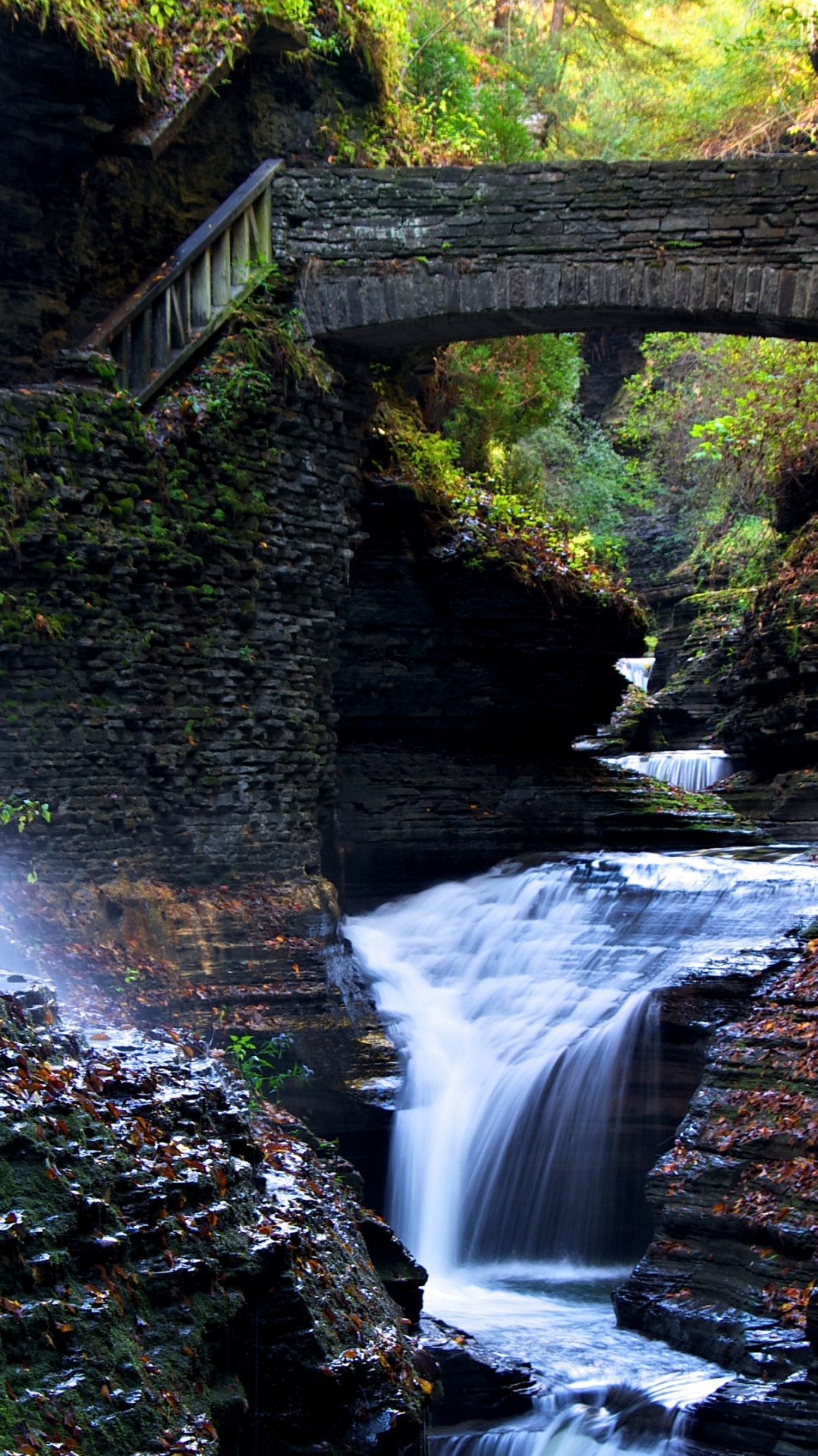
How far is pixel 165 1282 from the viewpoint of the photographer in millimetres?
Result: 3684

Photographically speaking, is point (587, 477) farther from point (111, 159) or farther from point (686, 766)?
point (111, 159)

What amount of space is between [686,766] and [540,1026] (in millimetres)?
8174

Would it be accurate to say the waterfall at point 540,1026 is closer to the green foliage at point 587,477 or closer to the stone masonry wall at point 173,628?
the stone masonry wall at point 173,628

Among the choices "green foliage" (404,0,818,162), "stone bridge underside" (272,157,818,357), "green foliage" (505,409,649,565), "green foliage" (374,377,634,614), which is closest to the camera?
"stone bridge underside" (272,157,818,357)

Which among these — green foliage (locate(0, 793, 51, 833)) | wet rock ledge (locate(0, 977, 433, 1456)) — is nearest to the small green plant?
green foliage (locate(0, 793, 51, 833))

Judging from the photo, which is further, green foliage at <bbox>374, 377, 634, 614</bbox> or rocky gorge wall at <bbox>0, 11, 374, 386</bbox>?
green foliage at <bbox>374, 377, 634, 614</bbox>

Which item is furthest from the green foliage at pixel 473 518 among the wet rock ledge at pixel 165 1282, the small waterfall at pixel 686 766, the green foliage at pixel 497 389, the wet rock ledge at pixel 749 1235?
the wet rock ledge at pixel 165 1282

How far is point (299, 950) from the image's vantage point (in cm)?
1005

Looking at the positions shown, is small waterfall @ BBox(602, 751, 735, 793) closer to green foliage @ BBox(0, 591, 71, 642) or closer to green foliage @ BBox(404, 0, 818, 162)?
green foliage @ BBox(404, 0, 818, 162)

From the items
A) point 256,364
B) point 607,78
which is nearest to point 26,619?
point 256,364

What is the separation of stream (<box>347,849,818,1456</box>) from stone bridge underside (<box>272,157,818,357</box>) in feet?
15.8

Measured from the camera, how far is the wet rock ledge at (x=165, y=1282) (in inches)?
123

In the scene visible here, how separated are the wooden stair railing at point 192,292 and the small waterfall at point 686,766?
27.8 ft

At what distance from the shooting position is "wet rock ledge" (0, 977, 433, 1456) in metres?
3.12
